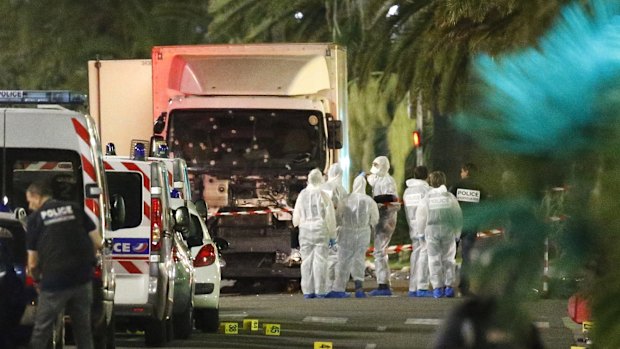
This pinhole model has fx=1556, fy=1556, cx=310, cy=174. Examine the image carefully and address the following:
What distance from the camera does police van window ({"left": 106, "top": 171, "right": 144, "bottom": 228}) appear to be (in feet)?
45.2

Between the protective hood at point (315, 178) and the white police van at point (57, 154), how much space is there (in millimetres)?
8391

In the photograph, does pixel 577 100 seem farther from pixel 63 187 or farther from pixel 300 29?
pixel 300 29

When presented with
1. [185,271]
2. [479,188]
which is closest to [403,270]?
[185,271]

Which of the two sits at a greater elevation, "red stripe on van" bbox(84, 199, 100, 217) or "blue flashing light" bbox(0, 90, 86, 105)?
"blue flashing light" bbox(0, 90, 86, 105)

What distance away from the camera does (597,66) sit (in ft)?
10.9

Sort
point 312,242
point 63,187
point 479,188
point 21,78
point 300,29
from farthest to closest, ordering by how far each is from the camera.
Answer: point 21,78, point 300,29, point 312,242, point 63,187, point 479,188

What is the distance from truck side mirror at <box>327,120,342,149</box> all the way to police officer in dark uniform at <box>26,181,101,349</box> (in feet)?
36.9

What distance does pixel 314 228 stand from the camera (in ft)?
66.9

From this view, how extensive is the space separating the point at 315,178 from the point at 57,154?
915cm

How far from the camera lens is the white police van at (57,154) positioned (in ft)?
36.5

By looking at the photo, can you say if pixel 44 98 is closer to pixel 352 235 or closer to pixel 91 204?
pixel 91 204

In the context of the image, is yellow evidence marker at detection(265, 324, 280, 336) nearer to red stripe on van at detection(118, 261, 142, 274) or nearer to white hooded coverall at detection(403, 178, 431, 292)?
red stripe on van at detection(118, 261, 142, 274)

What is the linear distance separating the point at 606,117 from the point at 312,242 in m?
17.2

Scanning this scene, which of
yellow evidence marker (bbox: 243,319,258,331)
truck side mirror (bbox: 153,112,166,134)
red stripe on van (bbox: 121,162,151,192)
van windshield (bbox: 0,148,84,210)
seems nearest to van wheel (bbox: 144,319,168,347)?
red stripe on van (bbox: 121,162,151,192)
